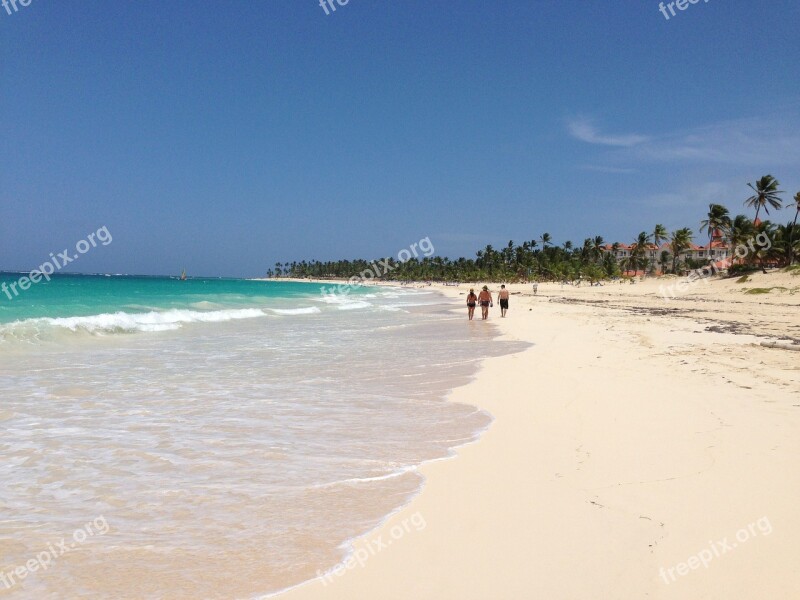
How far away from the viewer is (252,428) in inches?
268

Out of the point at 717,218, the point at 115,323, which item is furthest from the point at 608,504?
the point at 717,218

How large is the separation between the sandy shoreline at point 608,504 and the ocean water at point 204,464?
0.44 m

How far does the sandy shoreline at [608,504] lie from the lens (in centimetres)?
326

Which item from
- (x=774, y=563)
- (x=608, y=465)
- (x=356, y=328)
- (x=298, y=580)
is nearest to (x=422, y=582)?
(x=298, y=580)

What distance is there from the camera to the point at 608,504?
14.1ft

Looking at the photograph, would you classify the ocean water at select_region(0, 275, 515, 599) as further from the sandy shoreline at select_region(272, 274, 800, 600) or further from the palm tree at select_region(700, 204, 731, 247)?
the palm tree at select_region(700, 204, 731, 247)

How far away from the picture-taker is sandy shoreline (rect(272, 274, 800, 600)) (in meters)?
3.26

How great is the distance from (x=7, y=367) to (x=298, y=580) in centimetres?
1124

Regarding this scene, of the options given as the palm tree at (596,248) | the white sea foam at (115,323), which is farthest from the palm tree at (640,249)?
the white sea foam at (115,323)

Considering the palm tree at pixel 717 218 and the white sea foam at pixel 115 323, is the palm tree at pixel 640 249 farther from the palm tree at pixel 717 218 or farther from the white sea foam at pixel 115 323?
the white sea foam at pixel 115 323

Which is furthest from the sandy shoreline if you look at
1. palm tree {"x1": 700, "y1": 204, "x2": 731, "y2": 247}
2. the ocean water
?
palm tree {"x1": 700, "y1": 204, "x2": 731, "y2": 247}

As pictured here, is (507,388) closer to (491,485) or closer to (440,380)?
(440,380)

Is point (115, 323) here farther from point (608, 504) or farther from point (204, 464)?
point (608, 504)

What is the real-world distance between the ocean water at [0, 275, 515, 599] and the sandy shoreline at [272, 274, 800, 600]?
0.44 m
